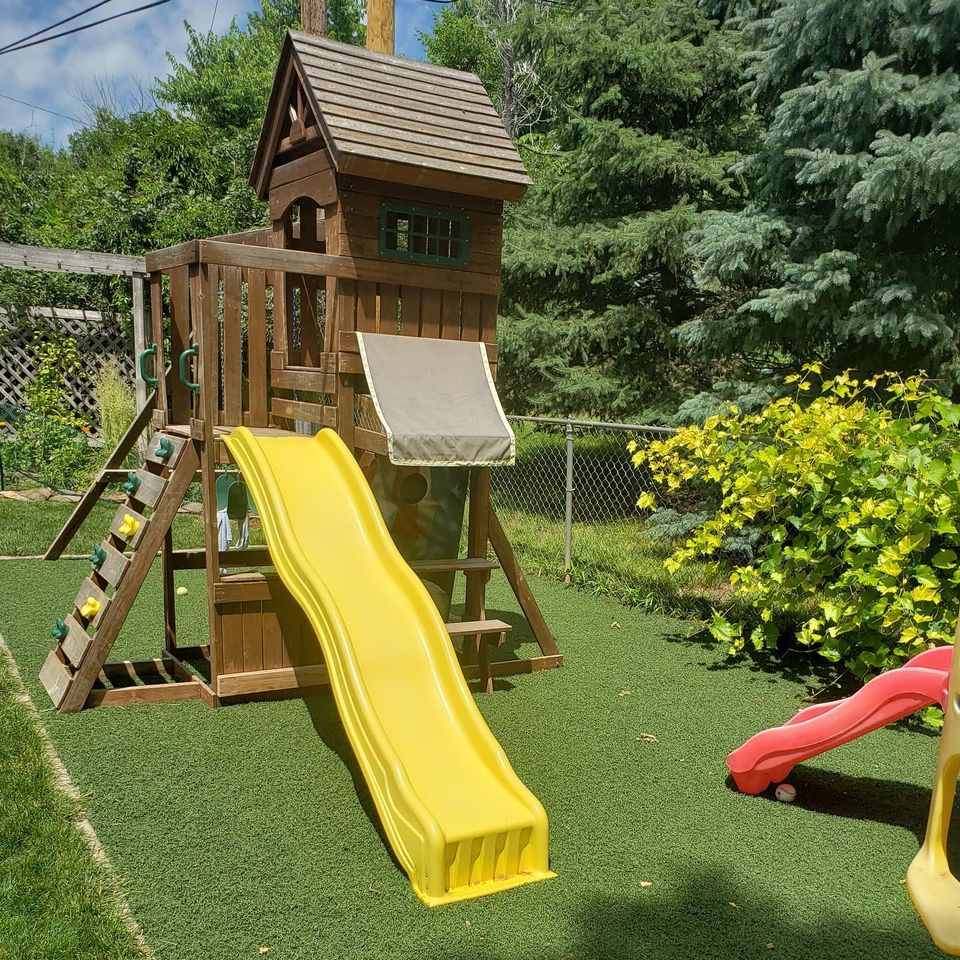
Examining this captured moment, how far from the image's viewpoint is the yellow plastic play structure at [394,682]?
315 centimetres

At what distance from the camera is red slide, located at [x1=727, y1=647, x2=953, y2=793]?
11.5 ft

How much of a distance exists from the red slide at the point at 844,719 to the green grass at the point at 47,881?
2504 mm

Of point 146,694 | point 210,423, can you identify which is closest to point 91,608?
point 146,694

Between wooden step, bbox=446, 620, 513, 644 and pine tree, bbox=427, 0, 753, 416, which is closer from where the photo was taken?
wooden step, bbox=446, 620, 513, 644

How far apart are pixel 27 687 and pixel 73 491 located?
5817mm

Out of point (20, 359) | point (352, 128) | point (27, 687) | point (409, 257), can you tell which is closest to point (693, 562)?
point (409, 257)

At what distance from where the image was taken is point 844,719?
3.66 metres

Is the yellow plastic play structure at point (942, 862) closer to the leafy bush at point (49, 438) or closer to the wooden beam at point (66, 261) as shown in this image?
the wooden beam at point (66, 261)

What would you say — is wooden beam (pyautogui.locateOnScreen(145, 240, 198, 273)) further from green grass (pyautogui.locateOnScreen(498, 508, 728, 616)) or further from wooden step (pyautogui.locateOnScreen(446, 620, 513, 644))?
green grass (pyautogui.locateOnScreen(498, 508, 728, 616))

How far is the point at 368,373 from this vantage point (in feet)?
15.5

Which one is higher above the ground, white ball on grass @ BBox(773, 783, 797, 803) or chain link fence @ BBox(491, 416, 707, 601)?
chain link fence @ BBox(491, 416, 707, 601)

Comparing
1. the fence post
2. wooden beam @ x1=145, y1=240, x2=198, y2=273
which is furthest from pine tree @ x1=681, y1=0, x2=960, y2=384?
wooden beam @ x1=145, y1=240, x2=198, y2=273

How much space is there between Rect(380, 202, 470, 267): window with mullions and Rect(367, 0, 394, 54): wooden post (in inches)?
181

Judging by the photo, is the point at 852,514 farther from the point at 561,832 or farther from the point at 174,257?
the point at 174,257
